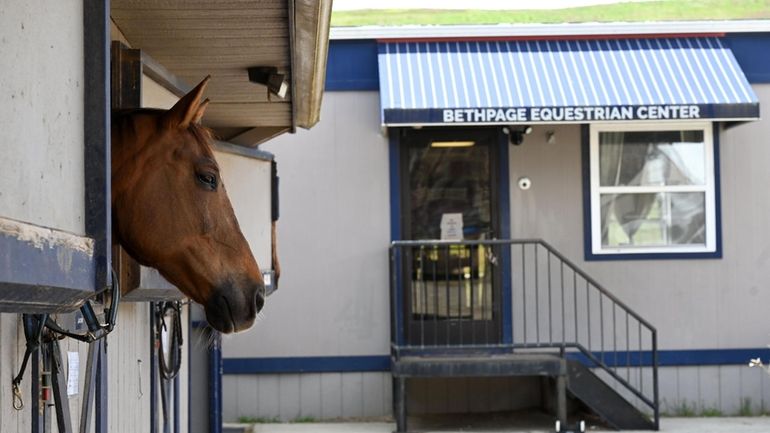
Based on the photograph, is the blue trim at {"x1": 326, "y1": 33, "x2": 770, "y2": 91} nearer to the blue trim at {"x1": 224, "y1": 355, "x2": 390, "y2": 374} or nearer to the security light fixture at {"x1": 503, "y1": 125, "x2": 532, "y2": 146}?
the security light fixture at {"x1": 503, "y1": 125, "x2": 532, "y2": 146}

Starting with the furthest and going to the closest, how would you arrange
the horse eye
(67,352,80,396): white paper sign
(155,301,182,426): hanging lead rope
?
(155,301,182,426): hanging lead rope < (67,352,80,396): white paper sign < the horse eye

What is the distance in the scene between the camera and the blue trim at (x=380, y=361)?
11.7 meters

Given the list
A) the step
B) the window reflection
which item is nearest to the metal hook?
the step

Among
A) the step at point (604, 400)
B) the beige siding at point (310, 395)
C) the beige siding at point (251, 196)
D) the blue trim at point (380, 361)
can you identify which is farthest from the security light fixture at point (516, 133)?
the beige siding at point (251, 196)

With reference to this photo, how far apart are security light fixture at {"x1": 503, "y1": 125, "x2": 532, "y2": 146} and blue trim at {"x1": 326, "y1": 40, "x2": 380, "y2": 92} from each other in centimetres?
134

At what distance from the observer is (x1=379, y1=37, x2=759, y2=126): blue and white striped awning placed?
10.8 metres

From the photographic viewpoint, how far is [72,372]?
4.01 m

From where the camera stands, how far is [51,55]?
2.37 meters

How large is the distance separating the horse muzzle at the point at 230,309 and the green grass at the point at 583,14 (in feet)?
29.0

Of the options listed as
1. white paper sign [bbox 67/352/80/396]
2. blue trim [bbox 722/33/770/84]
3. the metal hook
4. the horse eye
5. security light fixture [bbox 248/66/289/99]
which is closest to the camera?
the metal hook

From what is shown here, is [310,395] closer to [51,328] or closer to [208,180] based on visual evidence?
[208,180]

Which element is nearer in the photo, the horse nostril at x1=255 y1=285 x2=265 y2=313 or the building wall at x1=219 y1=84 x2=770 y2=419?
the horse nostril at x1=255 y1=285 x2=265 y2=313

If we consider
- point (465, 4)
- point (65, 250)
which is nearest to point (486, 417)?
point (465, 4)

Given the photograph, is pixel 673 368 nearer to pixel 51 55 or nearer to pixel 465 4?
pixel 465 4
